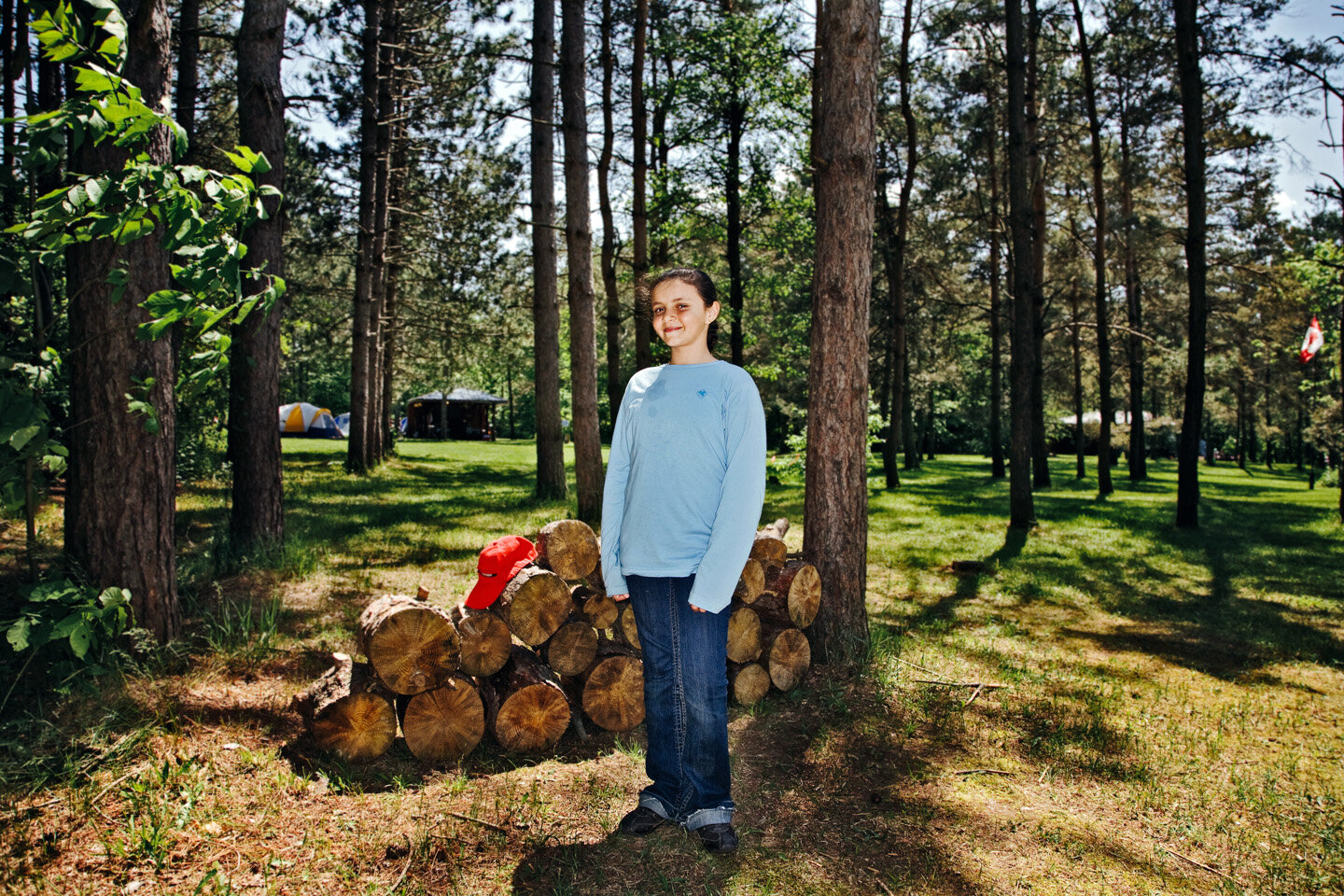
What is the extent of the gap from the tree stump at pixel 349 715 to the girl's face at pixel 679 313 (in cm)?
237

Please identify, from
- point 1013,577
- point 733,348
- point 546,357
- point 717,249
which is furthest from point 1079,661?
point 717,249

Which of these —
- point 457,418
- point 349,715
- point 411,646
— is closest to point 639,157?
point 411,646

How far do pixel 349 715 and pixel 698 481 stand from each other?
86.5 inches

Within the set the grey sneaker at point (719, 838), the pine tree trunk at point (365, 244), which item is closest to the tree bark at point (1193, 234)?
the grey sneaker at point (719, 838)

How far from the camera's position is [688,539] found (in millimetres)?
3045

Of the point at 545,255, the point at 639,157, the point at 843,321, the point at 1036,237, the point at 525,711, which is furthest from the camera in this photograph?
the point at 1036,237

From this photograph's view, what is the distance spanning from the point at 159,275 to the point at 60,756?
2605 mm

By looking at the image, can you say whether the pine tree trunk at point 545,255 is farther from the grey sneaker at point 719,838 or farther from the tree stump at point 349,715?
the grey sneaker at point 719,838

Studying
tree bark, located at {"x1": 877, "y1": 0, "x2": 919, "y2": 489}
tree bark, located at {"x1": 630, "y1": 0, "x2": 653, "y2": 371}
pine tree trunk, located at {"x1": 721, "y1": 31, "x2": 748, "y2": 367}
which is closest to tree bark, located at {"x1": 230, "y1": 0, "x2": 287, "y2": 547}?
tree bark, located at {"x1": 630, "y1": 0, "x2": 653, "y2": 371}

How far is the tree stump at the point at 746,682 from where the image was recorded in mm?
4652

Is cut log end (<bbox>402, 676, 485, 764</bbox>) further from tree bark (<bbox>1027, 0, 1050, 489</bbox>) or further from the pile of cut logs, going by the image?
tree bark (<bbox>1027, 0, 1050, 489</bbox>)

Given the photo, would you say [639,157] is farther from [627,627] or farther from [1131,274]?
[1131,274]

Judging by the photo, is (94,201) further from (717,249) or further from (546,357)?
(717,249)

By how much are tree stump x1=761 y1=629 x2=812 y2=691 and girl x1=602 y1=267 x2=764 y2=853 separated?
162 cm
